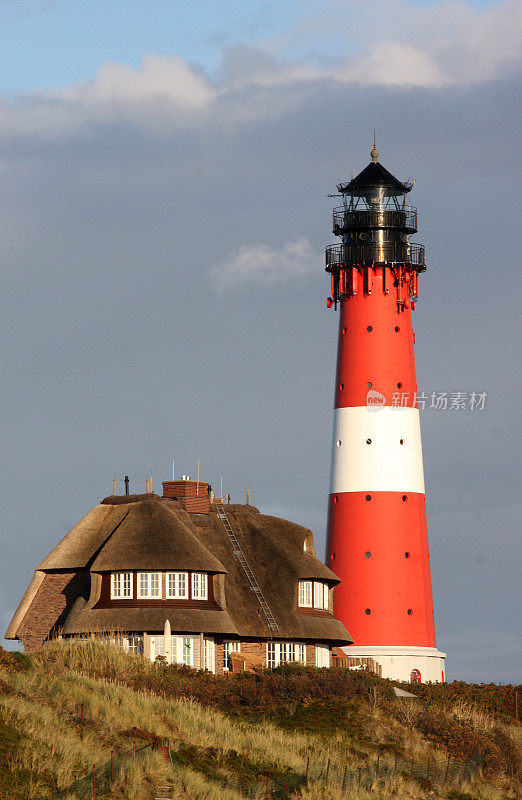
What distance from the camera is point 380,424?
58.6m

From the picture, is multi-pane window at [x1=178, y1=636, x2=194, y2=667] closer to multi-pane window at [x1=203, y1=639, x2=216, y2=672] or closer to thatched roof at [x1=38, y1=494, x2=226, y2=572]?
multi-pane window at [x1=203, y1=639, x2=216, y2=672]

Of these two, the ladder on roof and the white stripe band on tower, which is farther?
the white stripe band on tower

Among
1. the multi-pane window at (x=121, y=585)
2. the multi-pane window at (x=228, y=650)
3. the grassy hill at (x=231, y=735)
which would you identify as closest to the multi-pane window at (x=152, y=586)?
the multi-pane window at (x=121, y=585)

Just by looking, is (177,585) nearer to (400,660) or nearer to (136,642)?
(136,642)

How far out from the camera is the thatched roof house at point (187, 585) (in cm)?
4759

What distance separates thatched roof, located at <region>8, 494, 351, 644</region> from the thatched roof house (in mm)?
46

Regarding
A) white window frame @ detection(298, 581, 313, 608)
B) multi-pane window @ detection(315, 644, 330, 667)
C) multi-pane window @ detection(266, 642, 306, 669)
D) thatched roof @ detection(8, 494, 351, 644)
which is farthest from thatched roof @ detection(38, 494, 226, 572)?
multi-pane window @ detection(315, 644, 330, 667)

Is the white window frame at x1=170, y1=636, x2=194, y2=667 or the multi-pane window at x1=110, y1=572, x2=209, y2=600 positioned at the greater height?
the multi-pane window at x1=110, y1=572, x2=209, y2=600

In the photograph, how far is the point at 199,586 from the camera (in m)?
48.8

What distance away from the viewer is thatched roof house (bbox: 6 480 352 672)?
4759 centimetres

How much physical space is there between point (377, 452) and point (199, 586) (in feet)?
41.2

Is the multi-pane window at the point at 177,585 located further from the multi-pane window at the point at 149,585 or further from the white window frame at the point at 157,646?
the white window frame at the point at 157,646

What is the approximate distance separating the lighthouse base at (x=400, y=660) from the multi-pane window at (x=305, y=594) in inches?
178

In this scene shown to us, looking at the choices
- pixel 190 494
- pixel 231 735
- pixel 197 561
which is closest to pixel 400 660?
pixel 190 494
